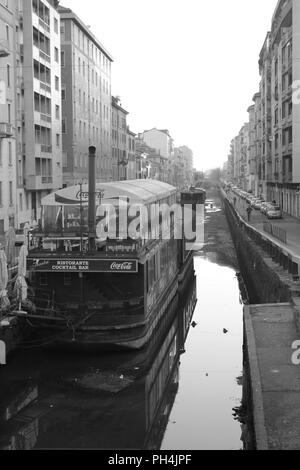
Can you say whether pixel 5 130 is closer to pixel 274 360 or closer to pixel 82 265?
pixel 82 265

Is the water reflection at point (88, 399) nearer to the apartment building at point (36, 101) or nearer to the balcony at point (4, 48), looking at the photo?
the balcony at point (4, 48)

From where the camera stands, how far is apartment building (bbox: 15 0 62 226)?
150 feet

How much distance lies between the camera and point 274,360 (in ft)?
49.4

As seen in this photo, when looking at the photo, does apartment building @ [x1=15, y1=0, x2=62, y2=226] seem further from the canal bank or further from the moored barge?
the moored barge

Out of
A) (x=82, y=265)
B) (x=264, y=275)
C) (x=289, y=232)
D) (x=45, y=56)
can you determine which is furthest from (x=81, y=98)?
(x=82, y=265)

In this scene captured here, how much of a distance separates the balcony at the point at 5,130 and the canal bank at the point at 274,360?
18.4 metres

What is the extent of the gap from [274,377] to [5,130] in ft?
94.4

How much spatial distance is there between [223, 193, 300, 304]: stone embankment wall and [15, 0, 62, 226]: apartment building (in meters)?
14.6

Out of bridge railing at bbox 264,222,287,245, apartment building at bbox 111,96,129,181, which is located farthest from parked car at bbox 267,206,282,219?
apartment building at bbox 111,96,129,181

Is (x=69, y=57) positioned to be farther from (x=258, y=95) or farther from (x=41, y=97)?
(x=258, y=95)

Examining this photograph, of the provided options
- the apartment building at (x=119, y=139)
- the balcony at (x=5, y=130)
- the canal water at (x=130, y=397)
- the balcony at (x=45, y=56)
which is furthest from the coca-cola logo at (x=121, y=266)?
the apartment building at (x=119, y=139)

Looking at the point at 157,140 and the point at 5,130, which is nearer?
the point at 5,130

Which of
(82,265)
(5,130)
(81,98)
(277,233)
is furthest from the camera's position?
(81,98)

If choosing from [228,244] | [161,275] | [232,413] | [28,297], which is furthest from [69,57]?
[232,413]
